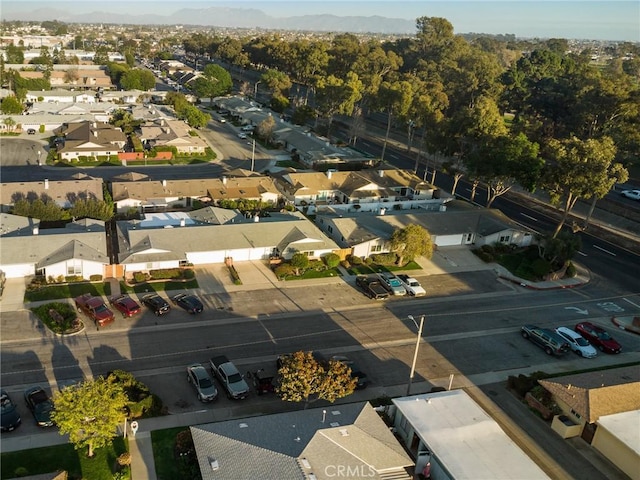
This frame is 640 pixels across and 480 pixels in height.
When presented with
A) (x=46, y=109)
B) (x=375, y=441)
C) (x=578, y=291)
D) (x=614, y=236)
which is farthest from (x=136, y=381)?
(x=46, y=109)

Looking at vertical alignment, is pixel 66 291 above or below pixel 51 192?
below

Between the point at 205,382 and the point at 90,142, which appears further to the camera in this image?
the point at 90,142

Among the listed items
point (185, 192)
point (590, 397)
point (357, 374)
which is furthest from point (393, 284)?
point (185, 192)

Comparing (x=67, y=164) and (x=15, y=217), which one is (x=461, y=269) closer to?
(x=15, y=217)

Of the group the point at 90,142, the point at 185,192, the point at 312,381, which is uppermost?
the point at 312,381

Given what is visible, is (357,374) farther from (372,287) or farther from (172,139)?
(172,139)

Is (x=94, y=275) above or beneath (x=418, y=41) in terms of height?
beneath

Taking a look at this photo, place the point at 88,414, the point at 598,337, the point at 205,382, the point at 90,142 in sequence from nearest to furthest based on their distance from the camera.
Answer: the point at 88,414 < the point at 205,382 < the point at 598,337 < the point at 90,142
